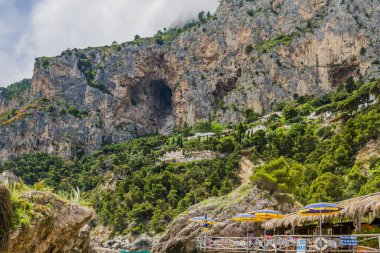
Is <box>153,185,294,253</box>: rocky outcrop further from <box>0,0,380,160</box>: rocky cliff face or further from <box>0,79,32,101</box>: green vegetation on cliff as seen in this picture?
<box>0,79,32,101</box>: green vegetation on cliff

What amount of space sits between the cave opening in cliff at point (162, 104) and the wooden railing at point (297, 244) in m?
98.9

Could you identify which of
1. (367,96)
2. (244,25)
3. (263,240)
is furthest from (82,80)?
(263,240)

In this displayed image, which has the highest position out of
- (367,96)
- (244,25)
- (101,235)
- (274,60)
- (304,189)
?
(244,25)

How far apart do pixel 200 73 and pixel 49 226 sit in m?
106

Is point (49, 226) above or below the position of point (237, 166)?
below

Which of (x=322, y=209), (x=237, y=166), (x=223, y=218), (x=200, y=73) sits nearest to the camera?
(x=322, y=209)

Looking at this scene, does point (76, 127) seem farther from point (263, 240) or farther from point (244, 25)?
point (263, 240)

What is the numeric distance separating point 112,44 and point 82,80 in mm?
17464

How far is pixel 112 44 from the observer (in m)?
132

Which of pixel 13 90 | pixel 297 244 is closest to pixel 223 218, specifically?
pixel 297 244

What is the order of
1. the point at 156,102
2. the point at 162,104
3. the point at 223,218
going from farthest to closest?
the point at 162,104, the point at 156,102, the point at 223,218

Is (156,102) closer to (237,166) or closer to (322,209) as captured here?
(237,166)

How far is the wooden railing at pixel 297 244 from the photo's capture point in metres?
15.3

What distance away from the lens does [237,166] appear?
66.9 meters
